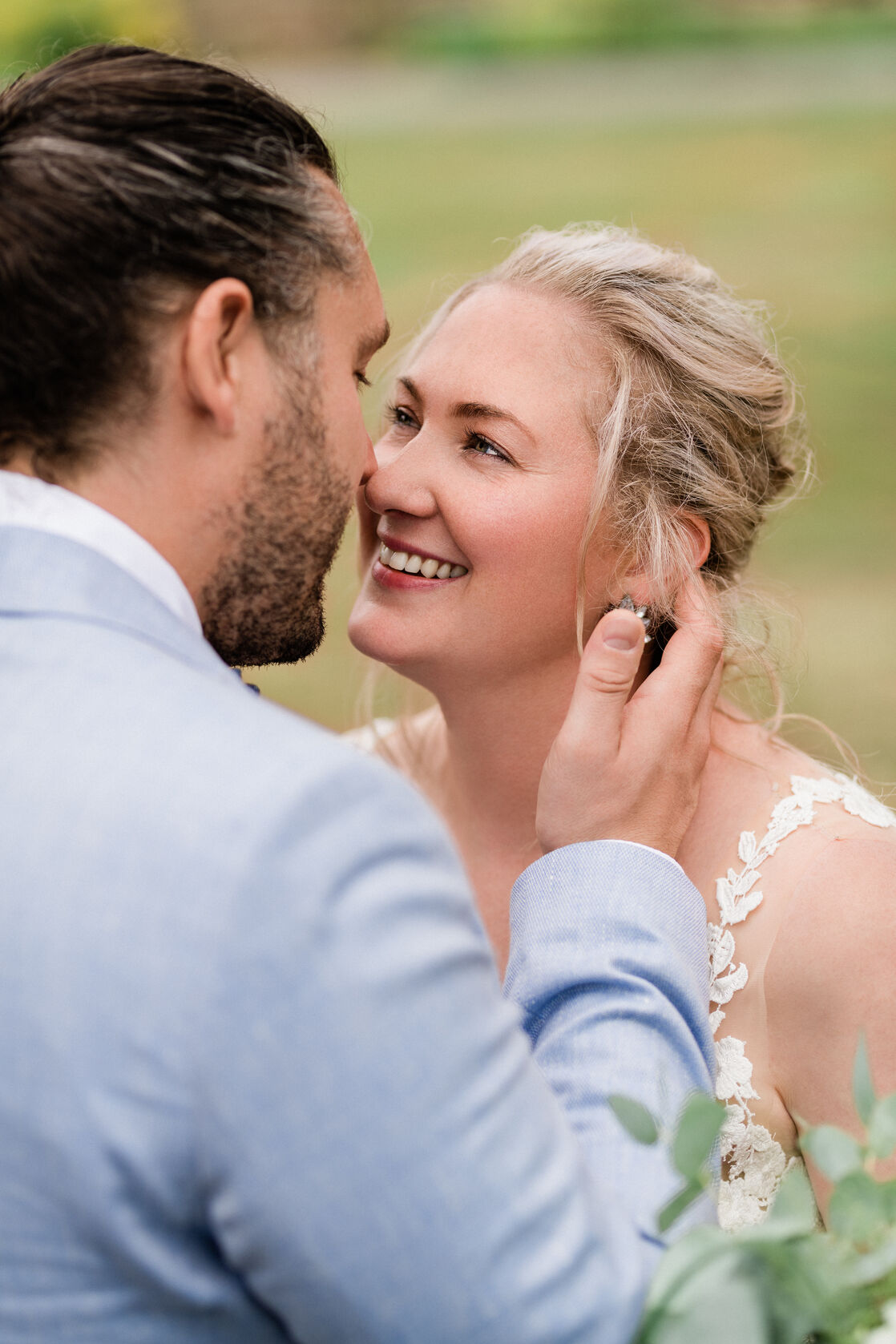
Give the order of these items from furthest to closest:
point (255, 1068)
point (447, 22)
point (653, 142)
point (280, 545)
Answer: point (447, 22), point (653, 142), point (280, 545), point (255, 1068)

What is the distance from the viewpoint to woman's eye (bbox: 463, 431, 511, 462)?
9.07 feet

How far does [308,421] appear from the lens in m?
1.92

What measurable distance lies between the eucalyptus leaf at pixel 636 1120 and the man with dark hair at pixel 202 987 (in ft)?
0.20

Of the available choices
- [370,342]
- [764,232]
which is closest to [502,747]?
[370,342]

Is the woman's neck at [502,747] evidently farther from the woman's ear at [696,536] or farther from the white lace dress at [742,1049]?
the white lace dress at [742,1049]

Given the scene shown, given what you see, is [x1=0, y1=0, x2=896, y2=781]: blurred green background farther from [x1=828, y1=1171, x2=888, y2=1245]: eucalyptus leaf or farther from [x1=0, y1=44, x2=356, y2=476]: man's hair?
[x1=828, y1=1171, x2=888, y2=1245]: eucalyptus leaf

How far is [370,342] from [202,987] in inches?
45.7

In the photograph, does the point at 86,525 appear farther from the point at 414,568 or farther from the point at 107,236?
the point at 414,568

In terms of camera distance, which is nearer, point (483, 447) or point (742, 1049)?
point (742, 1049)

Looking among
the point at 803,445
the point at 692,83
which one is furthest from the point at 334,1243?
the point at 692,83

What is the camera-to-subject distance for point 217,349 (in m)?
1.79

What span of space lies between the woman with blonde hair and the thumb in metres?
0.37

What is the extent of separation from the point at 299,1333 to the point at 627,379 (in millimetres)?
1969

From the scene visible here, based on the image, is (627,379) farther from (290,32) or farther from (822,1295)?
(290,32)
